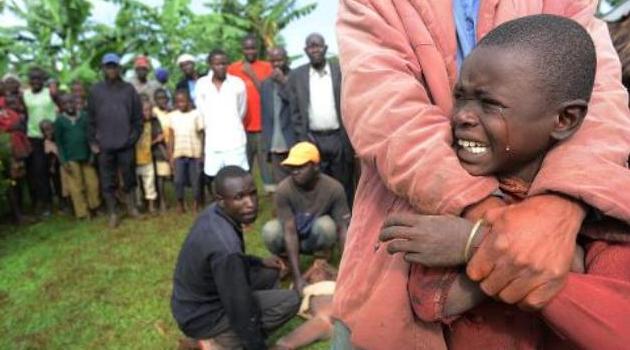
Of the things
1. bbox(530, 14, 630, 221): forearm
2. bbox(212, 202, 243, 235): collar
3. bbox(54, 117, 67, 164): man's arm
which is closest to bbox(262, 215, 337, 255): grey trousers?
bbox(212, 202, 243, 235): collar

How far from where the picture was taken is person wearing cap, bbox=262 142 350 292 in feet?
16.4

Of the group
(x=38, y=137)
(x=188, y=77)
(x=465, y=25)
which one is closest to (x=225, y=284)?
(x=465, y=25)

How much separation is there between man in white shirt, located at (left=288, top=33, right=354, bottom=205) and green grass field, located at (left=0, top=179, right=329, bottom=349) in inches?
46.4

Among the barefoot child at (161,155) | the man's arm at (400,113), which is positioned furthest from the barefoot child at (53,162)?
the man's arm at (400,113)

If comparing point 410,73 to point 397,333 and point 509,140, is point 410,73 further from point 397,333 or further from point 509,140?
point 397,333

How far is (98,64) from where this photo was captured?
11.9m

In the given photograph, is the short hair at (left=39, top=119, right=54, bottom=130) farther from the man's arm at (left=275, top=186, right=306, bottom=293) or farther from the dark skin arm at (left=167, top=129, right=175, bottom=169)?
the man's arm at (left=275, top=186, right=306, bottom=293)

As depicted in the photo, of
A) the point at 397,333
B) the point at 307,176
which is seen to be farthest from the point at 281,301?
the point at 397,333

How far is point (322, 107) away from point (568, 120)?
4.99 meters

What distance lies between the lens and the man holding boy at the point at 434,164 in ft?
3.14

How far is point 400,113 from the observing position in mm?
1080

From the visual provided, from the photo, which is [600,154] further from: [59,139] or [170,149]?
[59,139]

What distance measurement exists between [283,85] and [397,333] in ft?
19.1

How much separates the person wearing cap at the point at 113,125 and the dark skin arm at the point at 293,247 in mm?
3213
